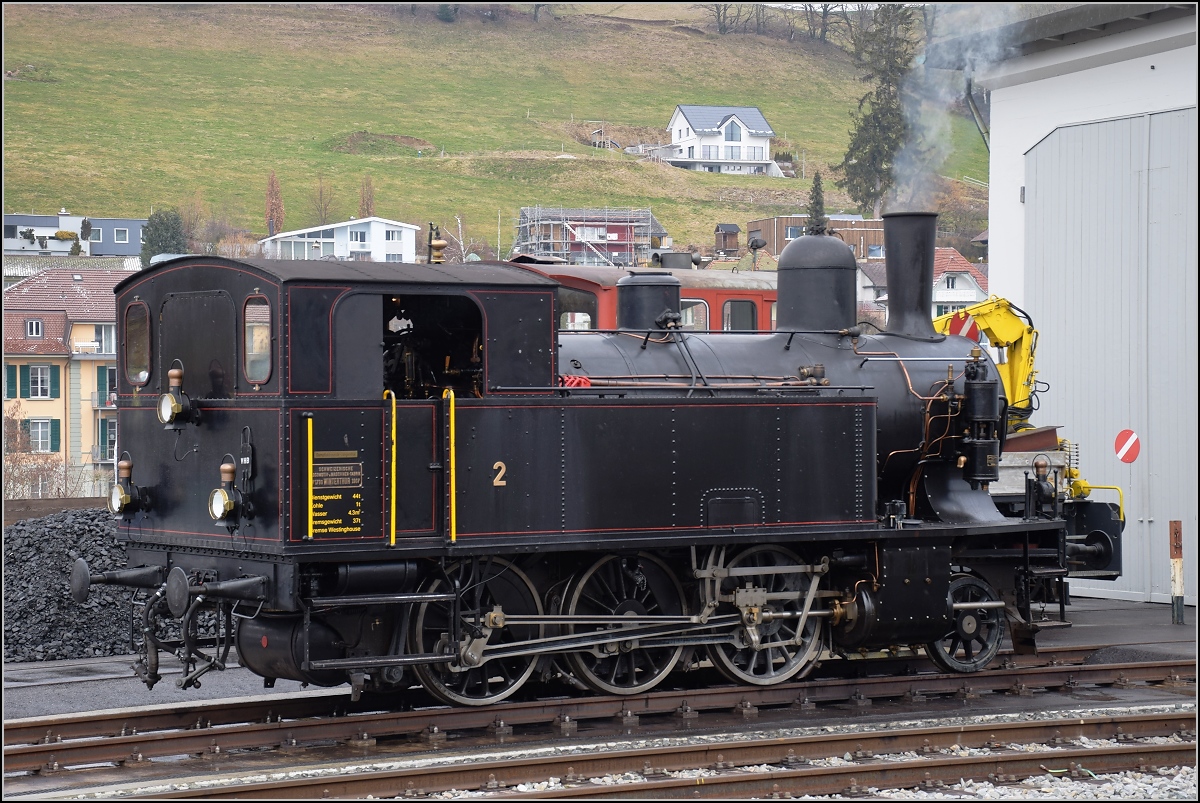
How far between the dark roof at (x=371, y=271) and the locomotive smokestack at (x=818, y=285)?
313 centimetres

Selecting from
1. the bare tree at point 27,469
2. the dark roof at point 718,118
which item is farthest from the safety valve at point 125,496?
the dark roof at point 718,118

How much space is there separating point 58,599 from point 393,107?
3719 inches

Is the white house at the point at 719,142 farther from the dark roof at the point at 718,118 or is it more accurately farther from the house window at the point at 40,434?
the house window at the point at 40,434

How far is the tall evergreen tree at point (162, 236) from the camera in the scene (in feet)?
207

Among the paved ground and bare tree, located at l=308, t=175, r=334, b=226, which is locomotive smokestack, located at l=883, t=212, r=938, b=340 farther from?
bare tree, located at l=308, t=175, r=334, b=226

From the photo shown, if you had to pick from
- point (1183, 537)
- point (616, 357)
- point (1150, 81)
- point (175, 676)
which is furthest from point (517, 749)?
point (1150, 81)

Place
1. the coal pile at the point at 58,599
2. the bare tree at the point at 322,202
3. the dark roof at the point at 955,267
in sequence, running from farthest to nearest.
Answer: the bare tree at the point at 322,202, the dark roof at the point at 955,267, the coal pile at the point at 58,599

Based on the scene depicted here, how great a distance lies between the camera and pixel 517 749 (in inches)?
353

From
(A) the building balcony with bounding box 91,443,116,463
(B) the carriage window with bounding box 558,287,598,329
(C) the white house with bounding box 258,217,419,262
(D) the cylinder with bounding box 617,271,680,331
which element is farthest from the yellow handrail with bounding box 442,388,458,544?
(C) the white house with bounding box 258,217,419,262

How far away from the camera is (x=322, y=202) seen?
78.8m

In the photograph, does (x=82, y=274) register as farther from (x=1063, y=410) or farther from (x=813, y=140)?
(x=813, y=140)

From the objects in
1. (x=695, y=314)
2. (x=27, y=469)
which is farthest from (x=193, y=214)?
(x=695, y=314)

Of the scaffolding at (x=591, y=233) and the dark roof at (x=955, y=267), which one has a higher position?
the scaffolding at (x=591, y=233)

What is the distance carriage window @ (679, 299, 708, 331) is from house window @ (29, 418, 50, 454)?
116 feet
